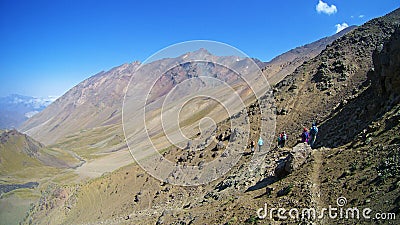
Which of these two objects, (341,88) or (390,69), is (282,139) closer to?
(390,69)

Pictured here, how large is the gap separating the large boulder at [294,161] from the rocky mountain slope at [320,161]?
9 centimetres

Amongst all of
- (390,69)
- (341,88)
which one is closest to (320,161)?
(390,69)

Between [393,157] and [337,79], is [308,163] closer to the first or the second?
[393,157]

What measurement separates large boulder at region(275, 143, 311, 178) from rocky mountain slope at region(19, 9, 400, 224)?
0.29 feet

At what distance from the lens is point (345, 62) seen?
4125 centimetres

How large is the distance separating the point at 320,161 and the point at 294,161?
1.43m

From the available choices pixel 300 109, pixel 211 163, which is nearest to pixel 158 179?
pixel 211 163

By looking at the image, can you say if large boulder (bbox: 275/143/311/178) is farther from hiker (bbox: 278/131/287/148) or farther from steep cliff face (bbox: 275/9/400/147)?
hiker (bbox: 278/131/287/148)

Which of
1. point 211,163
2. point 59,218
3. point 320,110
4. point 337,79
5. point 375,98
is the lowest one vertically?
point 59,218

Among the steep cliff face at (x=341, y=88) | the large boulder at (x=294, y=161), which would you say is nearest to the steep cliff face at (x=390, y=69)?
the steep cliff face at (x=341, y=88)

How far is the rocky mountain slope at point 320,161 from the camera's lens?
43.4ft

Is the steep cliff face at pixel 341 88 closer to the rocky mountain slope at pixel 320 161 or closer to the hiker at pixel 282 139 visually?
the rocky mountain slope at pixel 320 161

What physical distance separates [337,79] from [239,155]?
17.7 meters

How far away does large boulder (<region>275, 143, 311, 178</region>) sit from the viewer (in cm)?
1736
